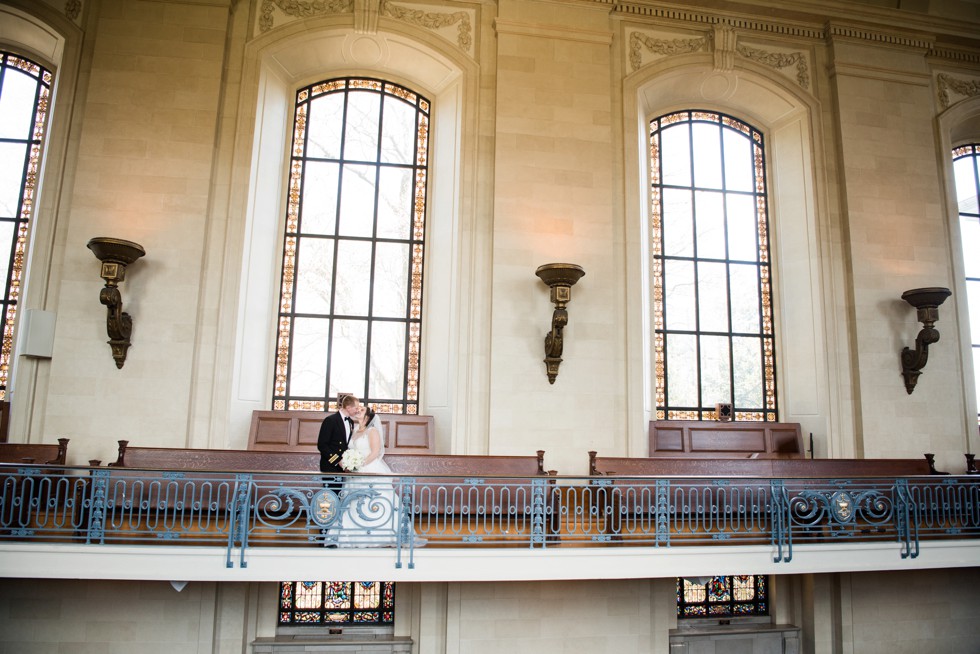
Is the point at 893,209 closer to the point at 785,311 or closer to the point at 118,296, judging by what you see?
the point at 785,311

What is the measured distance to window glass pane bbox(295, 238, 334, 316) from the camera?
30.6 feet

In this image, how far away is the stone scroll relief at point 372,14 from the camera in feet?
30.1

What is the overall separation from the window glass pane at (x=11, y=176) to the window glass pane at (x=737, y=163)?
9647 millimetres

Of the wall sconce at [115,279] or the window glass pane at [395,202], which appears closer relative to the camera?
the wall sconce at [115,279]

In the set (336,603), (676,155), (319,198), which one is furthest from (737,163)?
(336,603)

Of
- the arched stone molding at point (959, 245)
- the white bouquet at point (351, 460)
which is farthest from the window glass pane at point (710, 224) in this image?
the white bouquet at point (351, 460)

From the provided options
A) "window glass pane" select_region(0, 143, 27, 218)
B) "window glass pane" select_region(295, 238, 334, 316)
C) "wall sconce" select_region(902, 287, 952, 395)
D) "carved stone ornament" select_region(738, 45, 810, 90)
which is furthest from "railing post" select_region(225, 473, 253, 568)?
"carved stone ornament" select_region(738, 45, 810, 90)

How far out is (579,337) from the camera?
870cm

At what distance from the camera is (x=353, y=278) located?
9469mm

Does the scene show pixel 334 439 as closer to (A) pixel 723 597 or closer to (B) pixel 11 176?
(A) pixel 723 597

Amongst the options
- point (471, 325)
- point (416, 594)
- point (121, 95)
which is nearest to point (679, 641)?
point (416, 594)

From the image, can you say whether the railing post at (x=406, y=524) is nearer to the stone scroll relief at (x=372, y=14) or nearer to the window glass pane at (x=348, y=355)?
the window glass pane at (x=348, y=355)

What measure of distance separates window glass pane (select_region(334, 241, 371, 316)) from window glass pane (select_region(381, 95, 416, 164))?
133cm

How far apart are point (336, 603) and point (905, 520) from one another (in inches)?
243
